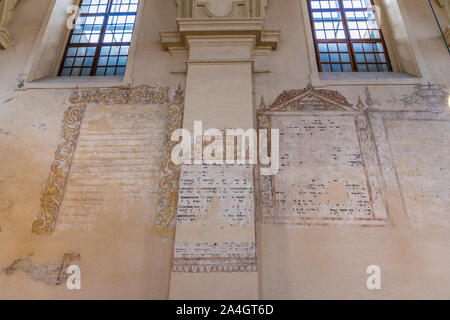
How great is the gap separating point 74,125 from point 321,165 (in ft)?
13.4

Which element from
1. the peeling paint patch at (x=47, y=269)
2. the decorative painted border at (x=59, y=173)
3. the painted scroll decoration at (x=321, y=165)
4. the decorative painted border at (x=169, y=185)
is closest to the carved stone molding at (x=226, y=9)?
the painted scroll decoration at (x=321, y=165)

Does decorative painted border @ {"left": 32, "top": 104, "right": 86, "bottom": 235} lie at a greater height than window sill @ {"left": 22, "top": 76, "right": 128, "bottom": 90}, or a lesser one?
lesser

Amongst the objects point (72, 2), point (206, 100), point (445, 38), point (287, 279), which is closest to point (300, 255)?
point (287, 279)

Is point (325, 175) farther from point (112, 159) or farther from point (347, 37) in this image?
point (347, 37)

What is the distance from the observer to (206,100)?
16.5 feet

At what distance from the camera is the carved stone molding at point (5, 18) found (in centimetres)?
609

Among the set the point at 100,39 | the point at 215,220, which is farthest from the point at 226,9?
the point at 215,220

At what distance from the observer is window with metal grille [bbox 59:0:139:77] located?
250 inches

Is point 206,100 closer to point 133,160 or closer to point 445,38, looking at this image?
point 133,160

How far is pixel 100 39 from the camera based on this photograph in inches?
264

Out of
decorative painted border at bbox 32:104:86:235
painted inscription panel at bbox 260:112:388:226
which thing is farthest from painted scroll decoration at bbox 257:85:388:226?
decorative painted border at bbox 32:104:86:235

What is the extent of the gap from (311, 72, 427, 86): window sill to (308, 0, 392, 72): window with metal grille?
16.0 inches

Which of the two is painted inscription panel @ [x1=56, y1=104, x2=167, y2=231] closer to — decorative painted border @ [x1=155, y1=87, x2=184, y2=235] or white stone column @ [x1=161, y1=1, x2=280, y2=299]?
decorative painted border @ [x1=155, y1=87, x2=184, y2=235]

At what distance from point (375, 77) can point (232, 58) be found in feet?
8.62
